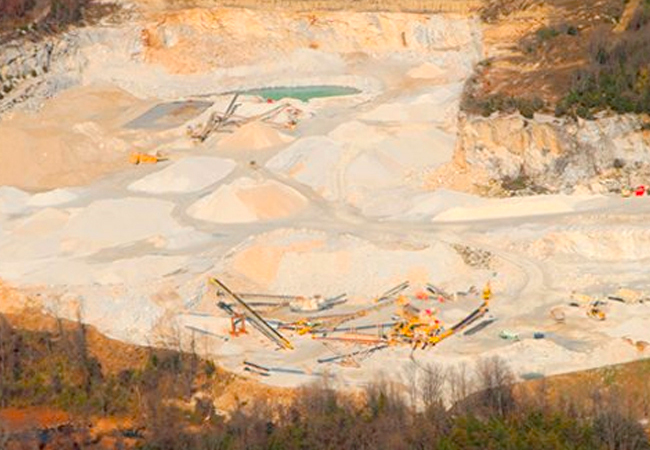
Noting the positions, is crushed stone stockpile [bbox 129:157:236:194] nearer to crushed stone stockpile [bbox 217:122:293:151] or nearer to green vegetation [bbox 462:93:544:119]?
crushed stone stockpile [bbox 217:122:293:151]

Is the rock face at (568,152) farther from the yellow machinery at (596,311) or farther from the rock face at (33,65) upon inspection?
the rock face at (33,65)

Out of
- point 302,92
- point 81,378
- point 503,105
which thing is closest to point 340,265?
point 81,378

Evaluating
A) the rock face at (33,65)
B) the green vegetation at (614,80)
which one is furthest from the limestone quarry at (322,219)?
the green vegetation at (614,80)

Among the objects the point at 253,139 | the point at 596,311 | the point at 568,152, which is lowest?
the point at 596,311

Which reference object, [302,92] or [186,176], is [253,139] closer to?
[186,176]

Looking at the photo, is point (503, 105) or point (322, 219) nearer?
point (322, 219)

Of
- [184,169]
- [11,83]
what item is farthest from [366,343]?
[11,83]
